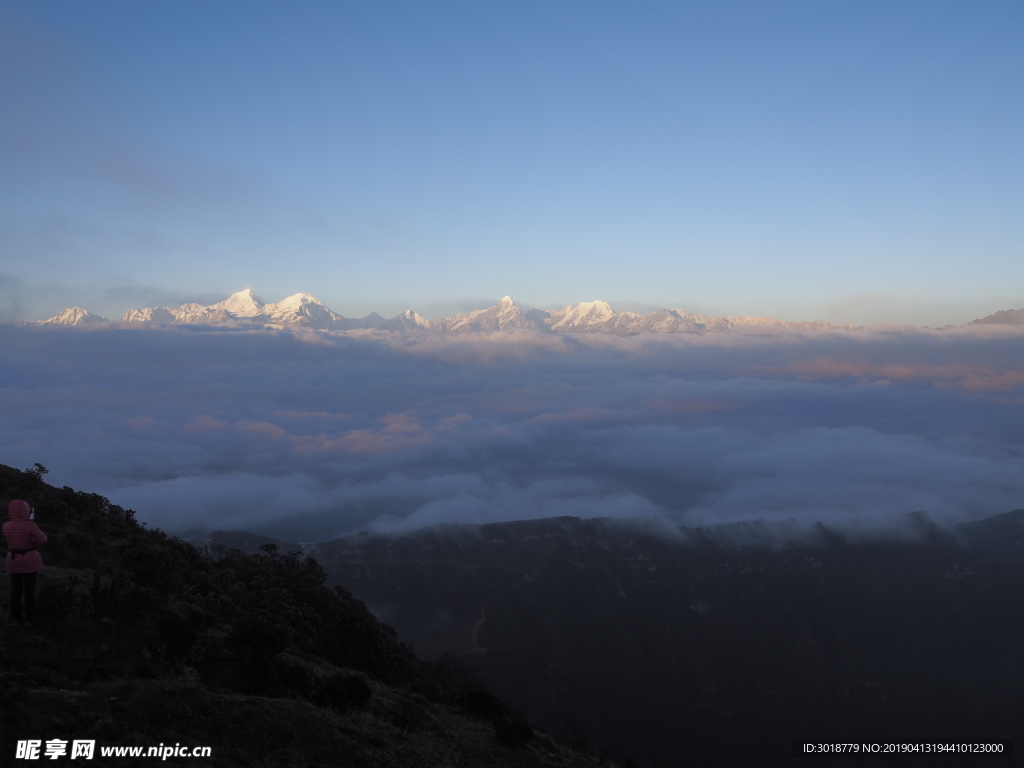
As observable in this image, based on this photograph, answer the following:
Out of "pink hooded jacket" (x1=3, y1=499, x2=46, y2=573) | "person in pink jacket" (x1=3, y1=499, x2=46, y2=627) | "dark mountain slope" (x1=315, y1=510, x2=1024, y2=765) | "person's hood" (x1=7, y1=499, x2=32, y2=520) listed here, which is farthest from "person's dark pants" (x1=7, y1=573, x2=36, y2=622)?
"dark mountain slope" (x1=315, y1=510, x2=1024, y2=765)

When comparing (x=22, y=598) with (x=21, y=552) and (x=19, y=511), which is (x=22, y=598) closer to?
(x=21, y=552)

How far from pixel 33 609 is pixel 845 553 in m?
218

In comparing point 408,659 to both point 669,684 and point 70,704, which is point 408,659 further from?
point 669,684

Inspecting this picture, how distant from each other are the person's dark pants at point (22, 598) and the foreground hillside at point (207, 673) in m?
0.45

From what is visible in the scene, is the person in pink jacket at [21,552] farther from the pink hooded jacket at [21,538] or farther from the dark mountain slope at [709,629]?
the dark mountain slope at [709,629]

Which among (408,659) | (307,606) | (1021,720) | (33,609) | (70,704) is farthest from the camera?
(1021,720)

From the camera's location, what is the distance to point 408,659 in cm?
3147

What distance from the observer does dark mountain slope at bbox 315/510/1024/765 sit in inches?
4774

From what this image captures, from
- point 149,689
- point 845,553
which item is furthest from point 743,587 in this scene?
point 149,689

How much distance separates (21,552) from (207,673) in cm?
537

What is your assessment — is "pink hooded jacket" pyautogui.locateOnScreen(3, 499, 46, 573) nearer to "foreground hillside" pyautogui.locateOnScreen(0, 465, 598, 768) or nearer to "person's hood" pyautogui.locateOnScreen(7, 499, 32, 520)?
"person's hood" pyautogui.locateOnScreen(7, 499, 32, 520)

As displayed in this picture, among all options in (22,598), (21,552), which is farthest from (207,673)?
(21,552)

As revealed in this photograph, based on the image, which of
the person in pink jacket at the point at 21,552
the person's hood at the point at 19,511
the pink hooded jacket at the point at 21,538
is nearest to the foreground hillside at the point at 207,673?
the person in pink jacket at the point at 21,552

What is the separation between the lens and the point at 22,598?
16406 millimetres
